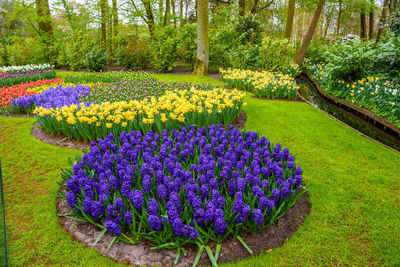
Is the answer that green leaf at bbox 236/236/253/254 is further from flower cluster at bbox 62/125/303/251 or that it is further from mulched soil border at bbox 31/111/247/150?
mulched soil border at bbox 31/111/247/150

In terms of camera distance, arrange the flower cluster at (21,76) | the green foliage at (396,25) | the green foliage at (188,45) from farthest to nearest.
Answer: the green foliage at (188,45), the flower cluster at (21,76), the green foliage at (396,25)

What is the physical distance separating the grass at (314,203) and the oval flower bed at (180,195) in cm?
34

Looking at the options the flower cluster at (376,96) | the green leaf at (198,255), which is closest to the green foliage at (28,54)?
the flower cluster at (376,96)

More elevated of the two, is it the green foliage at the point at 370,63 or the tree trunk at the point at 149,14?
the tree trunk at the point at 149,14

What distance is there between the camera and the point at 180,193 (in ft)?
9.03

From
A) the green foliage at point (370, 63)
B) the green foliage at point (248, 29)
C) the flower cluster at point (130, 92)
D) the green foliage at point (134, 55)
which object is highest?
the green foliage at point (248, 29)

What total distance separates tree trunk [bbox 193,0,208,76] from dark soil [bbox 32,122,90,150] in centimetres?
916

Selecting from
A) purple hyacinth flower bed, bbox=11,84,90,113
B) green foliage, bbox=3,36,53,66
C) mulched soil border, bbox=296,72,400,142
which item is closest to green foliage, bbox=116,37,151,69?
green foliage, bbox=3,36,53,66

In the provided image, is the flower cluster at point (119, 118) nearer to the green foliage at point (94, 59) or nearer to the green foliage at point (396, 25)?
the green foliage at point (396, 25)

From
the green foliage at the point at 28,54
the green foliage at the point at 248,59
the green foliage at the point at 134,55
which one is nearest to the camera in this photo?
the green foliage at the point at 248,59

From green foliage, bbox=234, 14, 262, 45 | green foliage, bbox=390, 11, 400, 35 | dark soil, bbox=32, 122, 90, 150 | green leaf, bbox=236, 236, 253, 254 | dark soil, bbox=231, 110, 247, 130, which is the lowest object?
green leaf, bbox=236, 236, 253, 254

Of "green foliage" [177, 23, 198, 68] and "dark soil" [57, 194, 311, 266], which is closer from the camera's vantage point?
"dark soil" [57, 194, 311, 266]

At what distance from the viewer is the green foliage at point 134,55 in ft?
52.7

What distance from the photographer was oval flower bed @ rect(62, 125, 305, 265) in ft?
8.05
